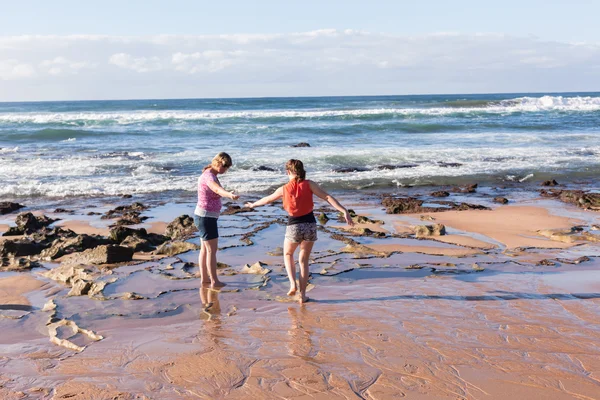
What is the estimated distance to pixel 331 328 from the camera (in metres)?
5.12

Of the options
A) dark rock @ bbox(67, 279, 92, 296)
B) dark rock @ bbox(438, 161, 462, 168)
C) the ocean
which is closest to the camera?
dark rock @ bbox(67, 279, 92, 296)

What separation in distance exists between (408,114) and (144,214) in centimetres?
3379

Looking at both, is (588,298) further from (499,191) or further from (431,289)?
(499,191)

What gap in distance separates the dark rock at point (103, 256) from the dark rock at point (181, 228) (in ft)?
4.78

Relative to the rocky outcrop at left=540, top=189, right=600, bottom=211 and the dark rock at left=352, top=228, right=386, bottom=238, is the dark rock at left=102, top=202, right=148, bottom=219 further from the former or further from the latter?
the rocky outcrop at left=540, top=189, right=600, bottom=211

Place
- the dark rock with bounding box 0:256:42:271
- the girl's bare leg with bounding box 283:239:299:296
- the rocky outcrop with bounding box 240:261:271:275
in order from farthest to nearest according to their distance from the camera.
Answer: the dark rock with bounding box 0:256:42:271
the rocky outcrop with bounding box 240:261:271:275
the girl's bare leg with bounding box 283:239:299:296

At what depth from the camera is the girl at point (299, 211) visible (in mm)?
5918

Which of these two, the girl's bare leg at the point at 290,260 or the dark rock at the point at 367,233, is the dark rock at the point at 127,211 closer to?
the dark rock at the point at 367,233

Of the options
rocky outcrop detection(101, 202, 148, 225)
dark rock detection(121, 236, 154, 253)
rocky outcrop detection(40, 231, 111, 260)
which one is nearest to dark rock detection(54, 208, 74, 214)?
rocky outcrop detection(101, 202, 148, 225)

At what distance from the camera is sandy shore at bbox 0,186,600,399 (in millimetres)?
4020

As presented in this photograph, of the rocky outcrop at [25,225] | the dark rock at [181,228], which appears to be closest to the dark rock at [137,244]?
the dark rock at [181,228]

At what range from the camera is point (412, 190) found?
1468cm

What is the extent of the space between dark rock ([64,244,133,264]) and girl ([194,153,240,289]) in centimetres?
174

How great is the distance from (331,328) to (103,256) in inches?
153
